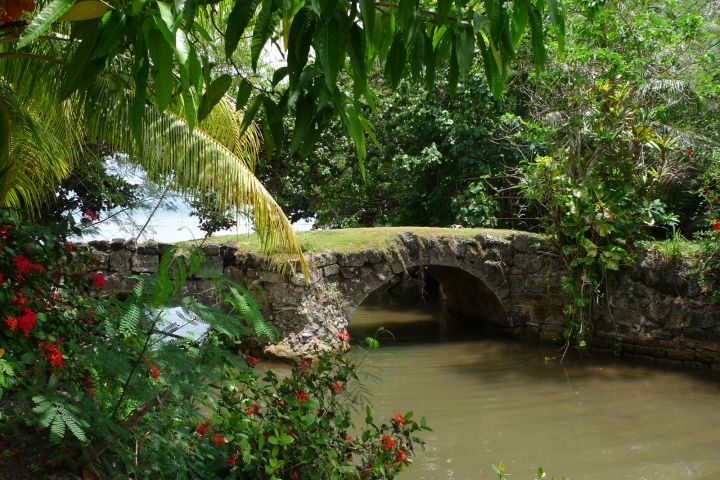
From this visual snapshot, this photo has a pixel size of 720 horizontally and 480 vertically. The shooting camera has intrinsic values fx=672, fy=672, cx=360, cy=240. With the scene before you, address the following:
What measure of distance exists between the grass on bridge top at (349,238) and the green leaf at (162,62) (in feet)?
23.6

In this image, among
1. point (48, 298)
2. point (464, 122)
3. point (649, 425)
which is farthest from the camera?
point (464, 122)

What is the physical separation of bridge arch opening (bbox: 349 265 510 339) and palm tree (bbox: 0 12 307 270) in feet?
12.4

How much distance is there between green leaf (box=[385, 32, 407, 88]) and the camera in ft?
5.91

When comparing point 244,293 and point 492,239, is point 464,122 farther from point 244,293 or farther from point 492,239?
point 244,293

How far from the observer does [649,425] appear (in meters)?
6.34

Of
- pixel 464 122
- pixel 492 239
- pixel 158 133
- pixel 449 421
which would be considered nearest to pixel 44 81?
pixel 158 133

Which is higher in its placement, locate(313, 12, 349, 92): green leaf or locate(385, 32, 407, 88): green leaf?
locate(385, 32, 407, 88): green leaf

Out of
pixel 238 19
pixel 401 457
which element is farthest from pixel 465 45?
pixel 401 457

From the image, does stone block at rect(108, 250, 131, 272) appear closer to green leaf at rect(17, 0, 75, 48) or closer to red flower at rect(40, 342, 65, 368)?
red flower at rect(40, 342, 65, 368)

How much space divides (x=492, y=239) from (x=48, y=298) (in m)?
7.57

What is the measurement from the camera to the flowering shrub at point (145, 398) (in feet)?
7.39

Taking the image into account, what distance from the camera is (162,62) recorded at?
127 cm

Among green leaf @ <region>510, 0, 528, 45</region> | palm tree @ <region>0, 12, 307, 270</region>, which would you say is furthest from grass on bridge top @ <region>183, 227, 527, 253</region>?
green leaf @ <region>510, 0, 528, 45</region>

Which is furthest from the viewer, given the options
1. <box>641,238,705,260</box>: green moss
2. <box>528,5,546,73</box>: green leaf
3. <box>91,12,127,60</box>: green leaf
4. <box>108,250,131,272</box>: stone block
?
<box>108,250,131,272</box>: stone block
